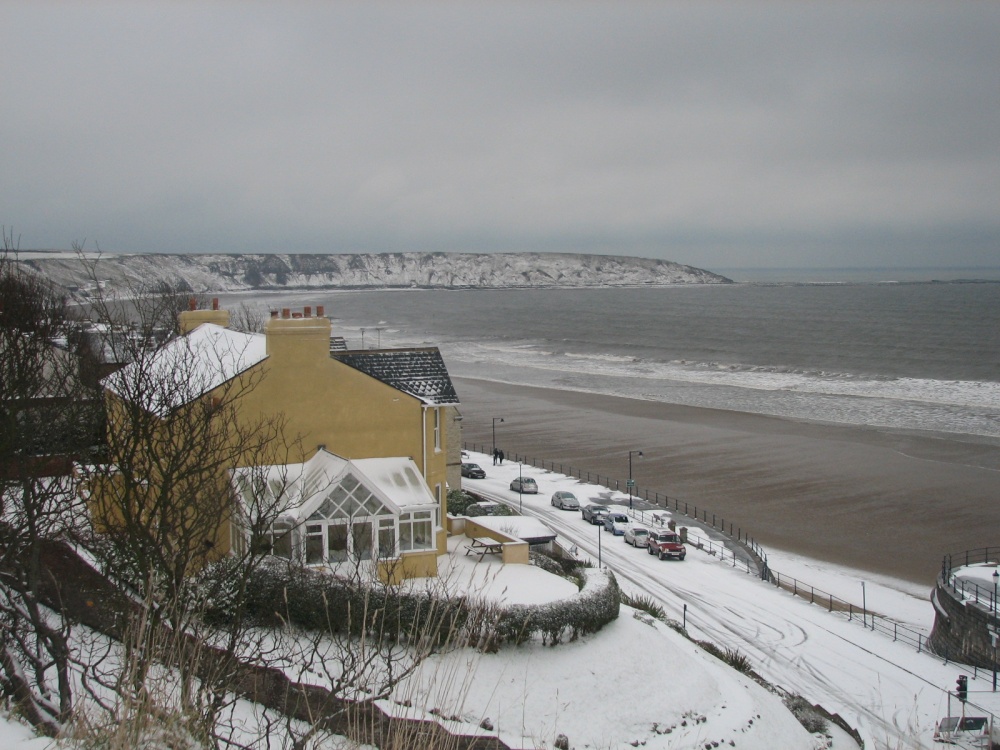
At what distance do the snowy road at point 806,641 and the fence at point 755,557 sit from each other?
0.56m

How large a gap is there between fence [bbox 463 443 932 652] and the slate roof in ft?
42.9

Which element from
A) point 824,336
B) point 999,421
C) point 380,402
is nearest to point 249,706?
point 380,402

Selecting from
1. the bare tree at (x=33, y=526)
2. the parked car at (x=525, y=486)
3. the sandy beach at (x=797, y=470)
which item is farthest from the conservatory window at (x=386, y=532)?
the parked car at (x=525, y=486)

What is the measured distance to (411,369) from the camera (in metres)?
23.5

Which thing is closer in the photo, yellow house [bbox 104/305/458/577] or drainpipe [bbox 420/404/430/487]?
yellow house [bbox 104/305/458/577]

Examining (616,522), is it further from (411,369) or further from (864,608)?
(411,369)

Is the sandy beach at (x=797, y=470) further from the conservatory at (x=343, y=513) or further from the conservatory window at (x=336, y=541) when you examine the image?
the conservatory window at (x=336, y=541)

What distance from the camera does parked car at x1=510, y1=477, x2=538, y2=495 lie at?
38.3 meters

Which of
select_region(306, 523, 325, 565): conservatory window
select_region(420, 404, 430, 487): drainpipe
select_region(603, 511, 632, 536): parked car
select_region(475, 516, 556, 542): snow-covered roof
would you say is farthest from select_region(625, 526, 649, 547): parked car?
select_region(306, 523, 325, 565): conservatory window

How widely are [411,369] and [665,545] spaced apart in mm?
11878

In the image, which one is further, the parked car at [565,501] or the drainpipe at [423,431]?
the parked car at [565,501]

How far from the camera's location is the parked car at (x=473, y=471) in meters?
41.2

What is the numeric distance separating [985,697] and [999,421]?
1741 inches

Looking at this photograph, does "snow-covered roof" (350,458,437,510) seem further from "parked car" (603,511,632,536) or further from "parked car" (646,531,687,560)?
"parked car" (603,511,632,536)
